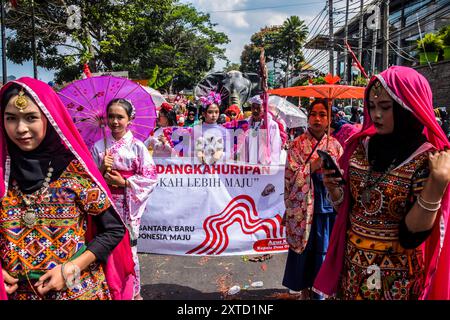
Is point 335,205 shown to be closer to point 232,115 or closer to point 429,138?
point 429,138

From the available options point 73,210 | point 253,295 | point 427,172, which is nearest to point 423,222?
point 427,172

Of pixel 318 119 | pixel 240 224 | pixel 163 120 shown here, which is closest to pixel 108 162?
pixel 318 119

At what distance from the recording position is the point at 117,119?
10.2 feet

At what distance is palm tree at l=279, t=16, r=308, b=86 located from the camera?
56.4m

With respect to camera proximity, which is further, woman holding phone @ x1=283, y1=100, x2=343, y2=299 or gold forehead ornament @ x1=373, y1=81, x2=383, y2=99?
woman holding phone @ x1=283, y1=100, x2=343, y2=299

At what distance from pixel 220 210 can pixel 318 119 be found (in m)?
1.80

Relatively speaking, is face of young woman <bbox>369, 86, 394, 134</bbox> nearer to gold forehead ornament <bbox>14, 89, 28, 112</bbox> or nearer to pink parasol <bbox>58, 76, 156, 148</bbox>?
gold forehead ornament <bbox>14, 89, 28, 112</bbox>

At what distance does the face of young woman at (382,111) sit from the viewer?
1689 millimetres

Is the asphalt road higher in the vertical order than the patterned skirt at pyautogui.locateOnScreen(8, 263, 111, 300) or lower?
lower

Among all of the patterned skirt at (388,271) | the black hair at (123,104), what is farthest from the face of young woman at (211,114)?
the patterned skirt at (388,271)

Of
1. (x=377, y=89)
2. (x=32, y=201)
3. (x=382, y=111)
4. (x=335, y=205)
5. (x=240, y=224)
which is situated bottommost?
(x=240, y=224)

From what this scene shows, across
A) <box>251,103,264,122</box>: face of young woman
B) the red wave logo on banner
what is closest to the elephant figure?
<box>251,103,264,122</box>: face of young woman

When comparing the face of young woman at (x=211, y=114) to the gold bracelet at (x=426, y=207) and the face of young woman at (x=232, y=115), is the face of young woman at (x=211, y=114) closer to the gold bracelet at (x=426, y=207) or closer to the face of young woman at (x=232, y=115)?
the face of young woman at (x=232, y=115)

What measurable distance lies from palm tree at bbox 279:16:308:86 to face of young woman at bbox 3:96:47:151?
57.5 metres
